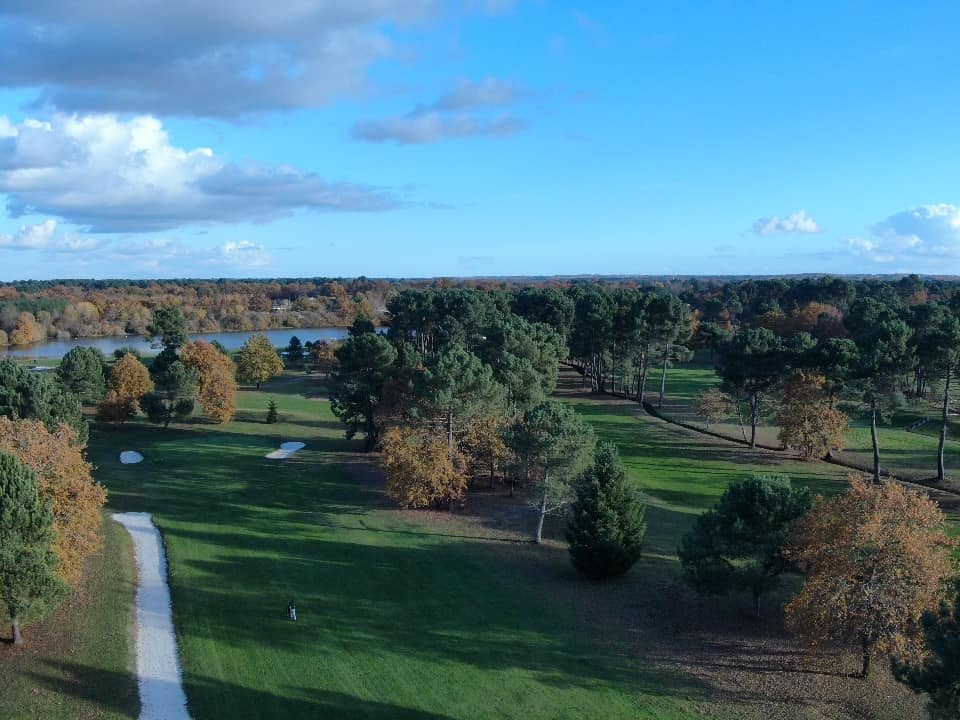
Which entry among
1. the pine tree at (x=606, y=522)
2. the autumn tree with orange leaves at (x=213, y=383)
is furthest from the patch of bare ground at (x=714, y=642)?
the autumn tree with orange leaves at (x=213, y=383)

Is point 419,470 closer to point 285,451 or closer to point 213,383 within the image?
point 285,451

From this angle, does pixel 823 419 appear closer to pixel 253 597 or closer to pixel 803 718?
pixel 803 718

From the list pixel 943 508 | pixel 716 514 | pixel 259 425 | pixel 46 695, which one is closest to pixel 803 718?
pixel 716 514

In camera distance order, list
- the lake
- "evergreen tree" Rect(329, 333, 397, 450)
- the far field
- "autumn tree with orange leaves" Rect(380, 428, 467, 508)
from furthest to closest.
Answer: the lake, "evergreen tree" Rect(329, 333, 397, 450), "autumn tree with orange leaves" Rect(380, 428, 467, 508), the far field

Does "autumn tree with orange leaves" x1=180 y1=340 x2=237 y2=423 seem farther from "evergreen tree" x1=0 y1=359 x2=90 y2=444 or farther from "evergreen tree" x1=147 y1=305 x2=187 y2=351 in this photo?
"evergreen tree" x1=147 y1=305 x2=187 y2=351

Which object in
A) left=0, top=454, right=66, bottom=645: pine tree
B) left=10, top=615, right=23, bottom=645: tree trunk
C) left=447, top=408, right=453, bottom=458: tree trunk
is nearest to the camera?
left=0, top=454, right=66, bottom=645: pine tree

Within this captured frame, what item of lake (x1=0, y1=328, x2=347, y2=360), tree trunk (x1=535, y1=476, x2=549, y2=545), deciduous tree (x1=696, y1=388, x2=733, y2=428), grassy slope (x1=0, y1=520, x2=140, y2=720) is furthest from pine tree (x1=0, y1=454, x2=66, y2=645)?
lake (x1=0, y1=328, x2=347, y2=360)
